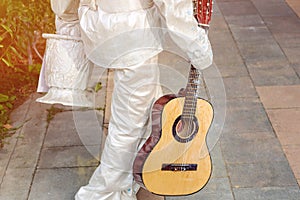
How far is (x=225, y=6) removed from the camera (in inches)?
221

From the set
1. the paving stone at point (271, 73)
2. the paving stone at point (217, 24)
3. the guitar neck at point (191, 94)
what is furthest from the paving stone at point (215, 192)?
the paving stone at point (217, 24)

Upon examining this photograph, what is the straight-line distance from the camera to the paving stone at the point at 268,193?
9.09ft

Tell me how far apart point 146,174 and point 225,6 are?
3649mm

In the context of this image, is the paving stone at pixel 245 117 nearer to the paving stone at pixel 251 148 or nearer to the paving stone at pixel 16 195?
the paving stone at pixel 251 148

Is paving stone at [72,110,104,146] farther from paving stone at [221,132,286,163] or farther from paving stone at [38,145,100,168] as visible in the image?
paving stone at [221,132,286,163]

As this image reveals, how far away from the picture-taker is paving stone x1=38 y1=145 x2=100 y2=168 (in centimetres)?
310

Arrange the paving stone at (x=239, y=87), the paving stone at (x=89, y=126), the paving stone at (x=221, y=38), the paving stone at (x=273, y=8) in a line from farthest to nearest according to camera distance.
Answer: the paving stone at (x=273, y=8) < the paving stone at (x=221, y=38) < the paving stone at (x=239, y=87) < the paving stone at (x=89, y=126)

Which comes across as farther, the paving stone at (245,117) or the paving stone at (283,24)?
the paving stone at (283,24)

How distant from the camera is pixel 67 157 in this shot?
10.4 ft

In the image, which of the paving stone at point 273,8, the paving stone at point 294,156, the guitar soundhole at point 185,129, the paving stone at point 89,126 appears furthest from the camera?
the paving stone at point 273,8

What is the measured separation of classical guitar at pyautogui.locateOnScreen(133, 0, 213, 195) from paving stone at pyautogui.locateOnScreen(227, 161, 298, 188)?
54 centimetres

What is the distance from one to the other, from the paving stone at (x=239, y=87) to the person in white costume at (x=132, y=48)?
1.50 metres

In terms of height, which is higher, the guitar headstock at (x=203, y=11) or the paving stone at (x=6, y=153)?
the guitar headstock at (x=203, y=11)

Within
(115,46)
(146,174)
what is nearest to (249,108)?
(146,174)
